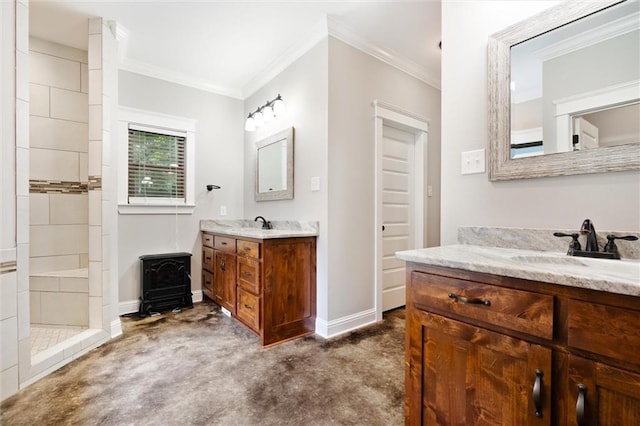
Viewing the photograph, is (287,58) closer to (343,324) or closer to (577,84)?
(577,84)

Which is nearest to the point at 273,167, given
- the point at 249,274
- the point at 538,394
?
the point at 249,274

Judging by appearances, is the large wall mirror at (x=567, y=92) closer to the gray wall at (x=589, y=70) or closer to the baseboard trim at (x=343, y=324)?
the gray wall at (x=589, y=70)

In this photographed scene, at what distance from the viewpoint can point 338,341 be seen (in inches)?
93.3

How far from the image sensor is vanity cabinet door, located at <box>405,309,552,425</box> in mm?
866

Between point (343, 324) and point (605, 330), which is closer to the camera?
point (605, 330)

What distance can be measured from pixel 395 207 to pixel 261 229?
4.88 ft

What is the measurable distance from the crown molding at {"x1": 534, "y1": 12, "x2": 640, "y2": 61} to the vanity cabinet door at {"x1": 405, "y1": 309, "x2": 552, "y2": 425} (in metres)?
1.25

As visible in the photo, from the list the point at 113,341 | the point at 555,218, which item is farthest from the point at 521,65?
the point at 113,341

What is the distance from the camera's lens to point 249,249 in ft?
7.97

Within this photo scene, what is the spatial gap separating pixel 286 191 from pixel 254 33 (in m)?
1.47

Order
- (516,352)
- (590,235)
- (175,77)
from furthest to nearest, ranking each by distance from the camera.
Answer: (175,77) → (590,235) → (516,352)

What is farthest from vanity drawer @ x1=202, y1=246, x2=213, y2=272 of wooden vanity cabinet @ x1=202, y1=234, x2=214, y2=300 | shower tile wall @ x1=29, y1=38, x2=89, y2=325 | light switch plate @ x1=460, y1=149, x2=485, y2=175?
light switch plate @ x1=460, y1=149, x2=485, y2=175

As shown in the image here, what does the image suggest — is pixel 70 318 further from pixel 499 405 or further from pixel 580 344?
pixel 580 344

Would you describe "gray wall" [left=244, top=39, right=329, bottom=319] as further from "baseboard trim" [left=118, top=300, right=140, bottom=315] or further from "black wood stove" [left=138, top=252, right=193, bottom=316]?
"baseboard trim" [left=118, top=300, right=140, bottom=315]
